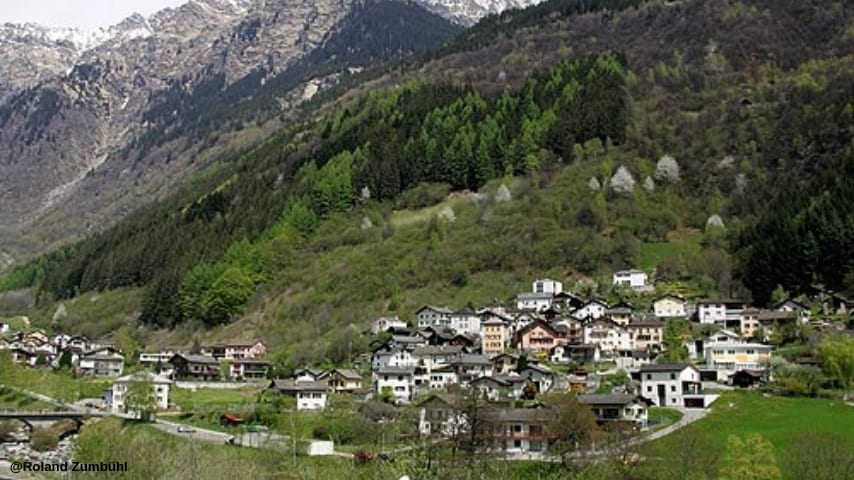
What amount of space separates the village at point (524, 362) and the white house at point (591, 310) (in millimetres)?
100

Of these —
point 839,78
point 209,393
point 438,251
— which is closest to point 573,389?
point 209,393

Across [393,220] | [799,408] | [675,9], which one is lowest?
[799,408]

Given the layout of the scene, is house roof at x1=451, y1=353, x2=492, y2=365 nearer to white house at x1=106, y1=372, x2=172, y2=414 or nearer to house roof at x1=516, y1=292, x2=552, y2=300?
house roof at x1=516, y1=292, x2=552, y2=300

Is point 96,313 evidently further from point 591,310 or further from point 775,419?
point 775,419

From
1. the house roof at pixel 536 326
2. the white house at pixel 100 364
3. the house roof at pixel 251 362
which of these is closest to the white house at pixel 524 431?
the house roof at pixel 536 326

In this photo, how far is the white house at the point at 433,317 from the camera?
91000 millimetres

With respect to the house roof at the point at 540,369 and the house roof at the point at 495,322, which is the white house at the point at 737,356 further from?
the house roof at the point at 495,322

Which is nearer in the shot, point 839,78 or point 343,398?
point 343,398

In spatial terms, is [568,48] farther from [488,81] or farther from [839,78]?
[839,78]

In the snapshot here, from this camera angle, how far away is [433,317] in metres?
91.9

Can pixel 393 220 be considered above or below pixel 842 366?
above

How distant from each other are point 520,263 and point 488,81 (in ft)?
210

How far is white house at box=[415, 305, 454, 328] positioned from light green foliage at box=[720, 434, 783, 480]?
49334 mm

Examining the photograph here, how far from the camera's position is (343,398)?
7025 cm
